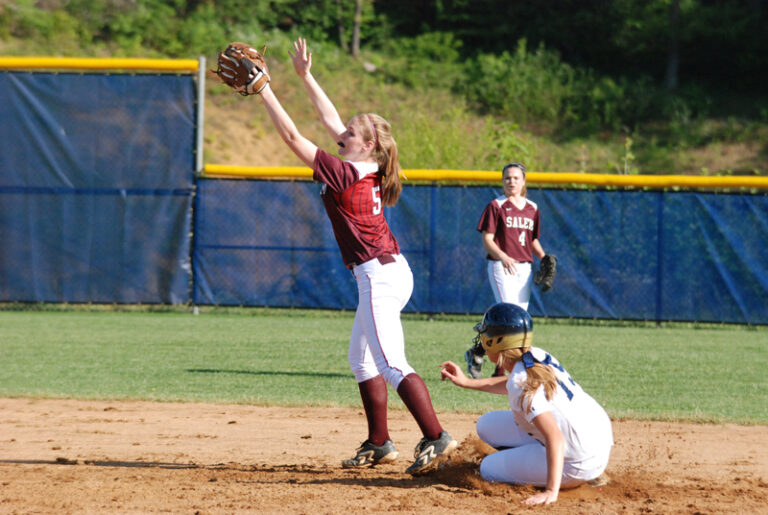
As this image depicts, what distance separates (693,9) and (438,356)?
1138 inches

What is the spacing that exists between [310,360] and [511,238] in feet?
7.83

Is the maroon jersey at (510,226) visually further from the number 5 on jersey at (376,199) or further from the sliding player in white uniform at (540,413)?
the sliding player in white uniform at (540,413)

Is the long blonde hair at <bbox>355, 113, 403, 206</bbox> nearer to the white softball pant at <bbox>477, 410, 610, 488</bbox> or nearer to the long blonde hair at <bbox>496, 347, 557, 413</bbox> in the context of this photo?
the long blonde hair at <bbox>496, 347, 557, 413</bbox>

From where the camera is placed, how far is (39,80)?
518 inches

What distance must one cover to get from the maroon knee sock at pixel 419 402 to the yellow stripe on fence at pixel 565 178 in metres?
8.33

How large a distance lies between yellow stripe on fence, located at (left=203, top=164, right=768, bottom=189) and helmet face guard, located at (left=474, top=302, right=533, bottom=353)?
28.4ft

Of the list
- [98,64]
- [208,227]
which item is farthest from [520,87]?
[98,64]

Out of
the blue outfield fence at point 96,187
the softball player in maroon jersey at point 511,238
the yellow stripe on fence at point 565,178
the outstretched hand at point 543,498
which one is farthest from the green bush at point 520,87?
the outstretched hand at point 543,498

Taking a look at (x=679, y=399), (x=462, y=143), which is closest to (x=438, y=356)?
(x=679, y=399)

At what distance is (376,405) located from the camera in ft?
15.5

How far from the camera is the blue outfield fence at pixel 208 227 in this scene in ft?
42.2

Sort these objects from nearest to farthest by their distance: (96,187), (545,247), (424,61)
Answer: (545,247) < (96,187) < (424,61)

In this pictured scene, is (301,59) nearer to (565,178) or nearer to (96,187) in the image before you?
(565,178)

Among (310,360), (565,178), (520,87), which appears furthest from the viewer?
(520,87)
